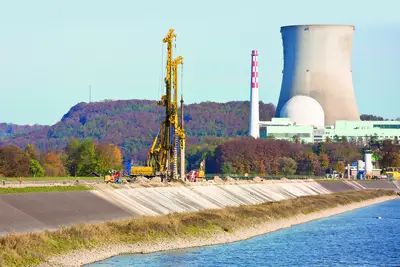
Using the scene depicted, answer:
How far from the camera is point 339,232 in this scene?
180ft

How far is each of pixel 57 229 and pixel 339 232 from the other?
22165 mm

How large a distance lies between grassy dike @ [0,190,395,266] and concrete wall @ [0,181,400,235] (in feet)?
5.64

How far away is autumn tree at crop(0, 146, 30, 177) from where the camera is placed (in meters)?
87.9

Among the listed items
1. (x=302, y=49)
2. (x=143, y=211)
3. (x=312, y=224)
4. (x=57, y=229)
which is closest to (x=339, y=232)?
(x=312, y=224)

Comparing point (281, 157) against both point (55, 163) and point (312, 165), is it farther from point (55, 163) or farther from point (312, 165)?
point (55, 163)

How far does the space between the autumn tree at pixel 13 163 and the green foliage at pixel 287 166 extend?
6079 centimetres

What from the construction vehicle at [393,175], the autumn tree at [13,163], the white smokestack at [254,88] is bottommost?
the construction vehicle at [393,175]

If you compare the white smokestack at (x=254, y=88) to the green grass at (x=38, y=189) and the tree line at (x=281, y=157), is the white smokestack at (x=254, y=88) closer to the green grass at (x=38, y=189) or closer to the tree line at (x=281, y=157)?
the tree line at (x=281, y=157)

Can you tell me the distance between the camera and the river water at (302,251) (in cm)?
3731

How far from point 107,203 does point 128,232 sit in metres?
9.01

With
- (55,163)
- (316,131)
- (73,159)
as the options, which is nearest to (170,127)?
(73,159)

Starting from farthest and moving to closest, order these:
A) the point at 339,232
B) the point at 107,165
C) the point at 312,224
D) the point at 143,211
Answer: the point at 107,165
the point at 312,224
the point at 339,232
the point at 143,211

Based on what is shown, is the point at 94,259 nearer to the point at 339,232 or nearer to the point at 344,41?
the point at 339,232

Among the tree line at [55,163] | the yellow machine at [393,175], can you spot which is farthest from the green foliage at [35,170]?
the yellow machine at [393,175]
